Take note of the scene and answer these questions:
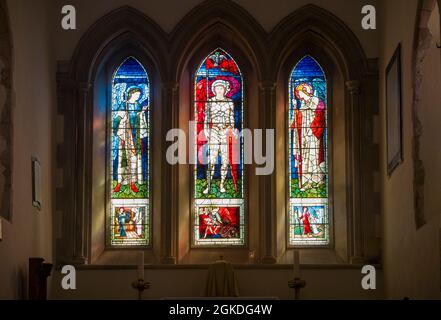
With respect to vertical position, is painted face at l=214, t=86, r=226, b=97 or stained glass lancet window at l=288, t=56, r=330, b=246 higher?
painted face at l=214, t=86, r=226, b=97

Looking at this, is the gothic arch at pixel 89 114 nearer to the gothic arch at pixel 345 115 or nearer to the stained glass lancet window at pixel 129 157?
the stained glass lancet window at pixel 129 157

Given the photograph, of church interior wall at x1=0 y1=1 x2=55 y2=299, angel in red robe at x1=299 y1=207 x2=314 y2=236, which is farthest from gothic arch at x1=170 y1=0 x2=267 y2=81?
angel in red robe at x1=299 y1=207 x2=314 y2=236

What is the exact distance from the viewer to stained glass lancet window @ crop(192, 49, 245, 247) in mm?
12086

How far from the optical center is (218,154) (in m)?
12.2

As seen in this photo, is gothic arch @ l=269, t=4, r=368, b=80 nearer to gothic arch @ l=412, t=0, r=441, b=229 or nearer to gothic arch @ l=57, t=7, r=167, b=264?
gothic arch @ l=57, t=7, r=167, b=264

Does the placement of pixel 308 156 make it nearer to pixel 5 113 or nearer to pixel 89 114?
pixel 89 114

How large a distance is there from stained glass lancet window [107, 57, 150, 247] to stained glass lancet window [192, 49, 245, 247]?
22.1 inches

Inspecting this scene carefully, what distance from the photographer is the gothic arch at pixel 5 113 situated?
31.4 ft

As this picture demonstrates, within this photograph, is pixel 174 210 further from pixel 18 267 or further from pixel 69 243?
pixel 18 267

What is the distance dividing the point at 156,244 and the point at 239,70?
218 centimetres

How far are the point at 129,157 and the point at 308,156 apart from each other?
1.99 m

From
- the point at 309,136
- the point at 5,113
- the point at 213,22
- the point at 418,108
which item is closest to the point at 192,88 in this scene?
the point at 213,22
